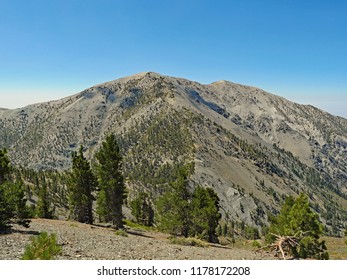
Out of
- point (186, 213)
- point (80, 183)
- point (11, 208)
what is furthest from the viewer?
point (80, 183)

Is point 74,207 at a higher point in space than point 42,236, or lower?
lower

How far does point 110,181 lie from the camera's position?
5294 cm

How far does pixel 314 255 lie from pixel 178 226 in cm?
2533

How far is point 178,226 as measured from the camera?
53781mm

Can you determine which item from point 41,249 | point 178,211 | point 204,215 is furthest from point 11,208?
point 204,215

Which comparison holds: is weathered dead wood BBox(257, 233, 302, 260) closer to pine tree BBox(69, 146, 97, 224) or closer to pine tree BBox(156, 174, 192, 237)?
pine tree BBox(156, 174, 192, 237)

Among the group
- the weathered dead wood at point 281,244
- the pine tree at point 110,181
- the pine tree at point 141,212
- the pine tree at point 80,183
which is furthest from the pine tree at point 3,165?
Result: the pine tree at point 141,212

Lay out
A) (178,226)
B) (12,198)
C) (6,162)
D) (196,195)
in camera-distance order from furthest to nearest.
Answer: (196,195) → (178,226) → (6,162) → (12,198)

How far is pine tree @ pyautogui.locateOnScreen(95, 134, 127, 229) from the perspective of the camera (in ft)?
176

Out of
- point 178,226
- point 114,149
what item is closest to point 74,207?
point 114,149

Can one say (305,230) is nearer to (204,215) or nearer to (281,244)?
(281,244)

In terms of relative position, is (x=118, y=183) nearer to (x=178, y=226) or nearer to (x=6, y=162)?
(x=178, y=226)

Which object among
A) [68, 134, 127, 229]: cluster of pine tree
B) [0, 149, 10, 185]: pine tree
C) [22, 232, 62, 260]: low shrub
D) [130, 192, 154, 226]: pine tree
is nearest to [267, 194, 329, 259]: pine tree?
[22, 232, 62, 260]: low shrub
